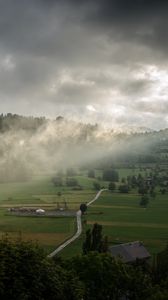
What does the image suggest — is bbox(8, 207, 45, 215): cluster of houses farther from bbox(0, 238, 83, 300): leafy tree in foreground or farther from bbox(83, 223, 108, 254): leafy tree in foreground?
bbox(0, 238, 83, 300): leafy tree in foreground

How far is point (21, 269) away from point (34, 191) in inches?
5788

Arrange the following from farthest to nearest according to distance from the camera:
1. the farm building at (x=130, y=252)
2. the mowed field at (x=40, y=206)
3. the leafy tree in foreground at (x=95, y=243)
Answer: the mowed field at (x=40, y=206) < the farm building at (x=130, y=252) < the leafy tree in foreground at (x=95, y=243)

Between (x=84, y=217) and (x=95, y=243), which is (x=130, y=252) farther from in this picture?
(x=84, y=217)

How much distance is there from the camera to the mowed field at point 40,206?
Answer: 90688mm

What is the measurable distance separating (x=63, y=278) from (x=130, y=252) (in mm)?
36982

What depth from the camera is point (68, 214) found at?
122m

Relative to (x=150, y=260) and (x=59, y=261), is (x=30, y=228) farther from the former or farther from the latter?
(x=59, y=261)

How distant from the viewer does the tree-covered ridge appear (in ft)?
90.9

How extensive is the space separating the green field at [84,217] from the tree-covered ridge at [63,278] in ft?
88.7

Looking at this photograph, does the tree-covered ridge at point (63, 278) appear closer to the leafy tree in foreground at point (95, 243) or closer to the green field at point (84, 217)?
the leafy tree in foreground at point (95, 243)

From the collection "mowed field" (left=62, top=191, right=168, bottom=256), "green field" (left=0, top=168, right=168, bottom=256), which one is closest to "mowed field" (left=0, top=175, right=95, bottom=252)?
"green field" (left=0, top=168, right=168, bottom=256)

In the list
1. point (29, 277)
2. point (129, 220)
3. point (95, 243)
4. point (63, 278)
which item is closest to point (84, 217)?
point (129, 220)

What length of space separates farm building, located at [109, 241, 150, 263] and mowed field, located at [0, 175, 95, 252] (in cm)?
1403

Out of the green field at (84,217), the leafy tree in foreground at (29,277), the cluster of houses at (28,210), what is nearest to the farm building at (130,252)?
the green field at (84,217)
